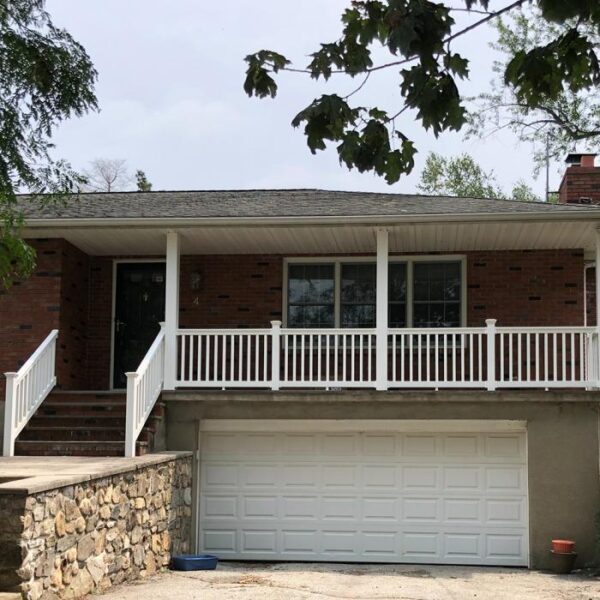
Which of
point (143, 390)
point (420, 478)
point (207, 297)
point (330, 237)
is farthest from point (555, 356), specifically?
point (207, 297)

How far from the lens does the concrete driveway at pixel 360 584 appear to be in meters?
10.0

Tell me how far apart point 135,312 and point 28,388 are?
309 centimetres

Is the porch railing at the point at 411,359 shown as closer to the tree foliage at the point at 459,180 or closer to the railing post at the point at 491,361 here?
the railing post at the point at 491,361

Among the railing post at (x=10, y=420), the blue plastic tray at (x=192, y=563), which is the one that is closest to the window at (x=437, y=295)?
the blue plastic tray at (x=192, y=563)

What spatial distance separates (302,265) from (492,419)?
13.7 feet

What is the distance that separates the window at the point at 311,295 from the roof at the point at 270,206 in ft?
3.76

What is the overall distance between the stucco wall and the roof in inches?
97.2

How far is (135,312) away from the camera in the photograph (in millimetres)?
16312

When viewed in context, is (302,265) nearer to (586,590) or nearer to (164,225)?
(164,225)

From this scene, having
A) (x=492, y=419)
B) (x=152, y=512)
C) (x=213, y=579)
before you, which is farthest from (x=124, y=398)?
(x=492, y=419)

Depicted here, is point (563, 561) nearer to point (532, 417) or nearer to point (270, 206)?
point (532, 417)

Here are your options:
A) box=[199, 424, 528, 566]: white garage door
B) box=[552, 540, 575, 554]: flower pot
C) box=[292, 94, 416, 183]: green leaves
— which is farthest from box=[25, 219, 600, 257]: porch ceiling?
box=[292, 94, 416, 183]: green leaves

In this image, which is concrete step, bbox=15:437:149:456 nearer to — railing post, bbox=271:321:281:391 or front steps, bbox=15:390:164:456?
front steps, bbox=15:390:164:456

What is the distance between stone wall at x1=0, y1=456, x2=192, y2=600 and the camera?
783 centimetres
